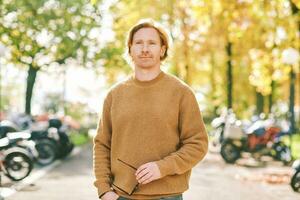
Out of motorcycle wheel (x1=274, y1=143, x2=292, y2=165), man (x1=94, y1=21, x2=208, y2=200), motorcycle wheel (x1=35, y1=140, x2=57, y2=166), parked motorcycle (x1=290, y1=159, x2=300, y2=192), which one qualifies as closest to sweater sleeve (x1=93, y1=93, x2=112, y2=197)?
man (x1=94, y1=21, x2=208, y2=200)

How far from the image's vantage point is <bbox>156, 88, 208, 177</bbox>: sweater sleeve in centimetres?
331

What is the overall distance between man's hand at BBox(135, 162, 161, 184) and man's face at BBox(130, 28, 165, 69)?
1.74 feet

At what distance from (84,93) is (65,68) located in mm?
22342

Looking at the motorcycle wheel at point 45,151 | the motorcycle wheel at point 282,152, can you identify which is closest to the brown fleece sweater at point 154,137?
the motorcycle wheel at point 45,151

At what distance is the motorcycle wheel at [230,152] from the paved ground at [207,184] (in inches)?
19.4

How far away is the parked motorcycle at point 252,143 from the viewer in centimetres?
1687

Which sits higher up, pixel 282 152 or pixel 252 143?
pixel 252 143

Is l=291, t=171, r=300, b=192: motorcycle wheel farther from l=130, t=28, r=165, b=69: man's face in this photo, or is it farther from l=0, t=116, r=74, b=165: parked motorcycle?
l=130, t=28, r=165, b=69: man's face

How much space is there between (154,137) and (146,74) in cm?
34

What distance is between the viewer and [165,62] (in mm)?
3555

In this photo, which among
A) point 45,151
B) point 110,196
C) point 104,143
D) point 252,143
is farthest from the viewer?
point 252,143

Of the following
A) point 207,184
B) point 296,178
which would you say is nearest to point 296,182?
point 296,178

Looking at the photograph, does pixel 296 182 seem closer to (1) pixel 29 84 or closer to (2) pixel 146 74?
(2) pixel 146 74

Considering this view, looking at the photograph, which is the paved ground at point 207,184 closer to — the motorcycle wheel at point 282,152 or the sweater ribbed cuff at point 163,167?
the motorcycle wheel at point 282,152
